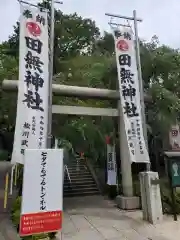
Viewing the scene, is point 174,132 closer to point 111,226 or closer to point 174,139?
point 174,139

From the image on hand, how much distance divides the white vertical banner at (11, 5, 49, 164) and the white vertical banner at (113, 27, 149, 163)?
8.77 feet

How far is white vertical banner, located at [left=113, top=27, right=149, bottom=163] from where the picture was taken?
24.3 ft

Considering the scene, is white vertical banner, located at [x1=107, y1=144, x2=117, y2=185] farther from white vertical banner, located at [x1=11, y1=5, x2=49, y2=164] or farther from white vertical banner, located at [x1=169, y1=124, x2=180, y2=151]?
white vertical banner, located at [x1=11, y1=5, x2=49, y2=164]

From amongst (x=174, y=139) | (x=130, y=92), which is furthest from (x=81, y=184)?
(x=130, y=92)

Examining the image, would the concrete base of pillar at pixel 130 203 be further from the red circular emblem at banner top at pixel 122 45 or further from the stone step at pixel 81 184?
the red circular emblem at banner top at pixel 122 45

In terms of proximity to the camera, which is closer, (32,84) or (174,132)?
(32,84)

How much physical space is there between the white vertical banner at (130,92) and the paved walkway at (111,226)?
1953 mm

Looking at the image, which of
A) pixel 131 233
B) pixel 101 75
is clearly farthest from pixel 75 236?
pixel 101 75

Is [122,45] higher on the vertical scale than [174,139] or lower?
higher

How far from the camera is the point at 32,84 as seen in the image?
6051 mm

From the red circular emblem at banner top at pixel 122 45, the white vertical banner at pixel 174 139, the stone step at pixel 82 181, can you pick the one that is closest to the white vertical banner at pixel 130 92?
the red circular emblem at banner top at pixel 122 45

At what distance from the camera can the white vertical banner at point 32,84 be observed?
5.69 metres

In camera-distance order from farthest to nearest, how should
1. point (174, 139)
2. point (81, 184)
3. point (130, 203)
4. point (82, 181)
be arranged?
point (82, 181) < point (81, 184) < point (174, 139) < point (130, 203)

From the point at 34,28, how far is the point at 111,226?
19.9ft
